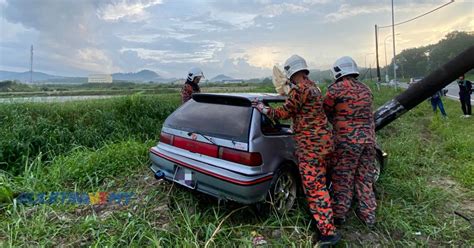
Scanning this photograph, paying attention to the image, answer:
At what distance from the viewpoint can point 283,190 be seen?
3285 mm

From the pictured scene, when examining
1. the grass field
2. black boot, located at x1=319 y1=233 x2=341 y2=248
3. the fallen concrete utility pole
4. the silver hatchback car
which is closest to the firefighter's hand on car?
the silver hatchback car

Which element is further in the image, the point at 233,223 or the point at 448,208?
the point at 448,208

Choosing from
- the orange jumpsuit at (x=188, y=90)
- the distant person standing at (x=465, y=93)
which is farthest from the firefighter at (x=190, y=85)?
the distant person standing at (x=465, y=93)

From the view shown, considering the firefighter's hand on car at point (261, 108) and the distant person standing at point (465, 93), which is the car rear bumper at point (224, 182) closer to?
the firefighter's hand on car at point (261, 108)

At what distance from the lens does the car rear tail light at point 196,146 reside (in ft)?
10.1

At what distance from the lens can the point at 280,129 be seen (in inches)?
135

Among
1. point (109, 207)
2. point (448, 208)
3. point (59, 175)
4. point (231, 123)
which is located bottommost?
point (448, 208)

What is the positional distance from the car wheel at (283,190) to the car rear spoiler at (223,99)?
0.78 metres

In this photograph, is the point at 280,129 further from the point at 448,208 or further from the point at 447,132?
the point at 447,132

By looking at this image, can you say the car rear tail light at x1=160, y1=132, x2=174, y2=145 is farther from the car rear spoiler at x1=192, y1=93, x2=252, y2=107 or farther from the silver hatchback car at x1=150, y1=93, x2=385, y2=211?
the car rear spoiler at x1=192, y1=93, x2=252, y2=107

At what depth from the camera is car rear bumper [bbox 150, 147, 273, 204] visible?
280cm

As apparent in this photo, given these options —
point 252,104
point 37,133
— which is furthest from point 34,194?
point 252,104

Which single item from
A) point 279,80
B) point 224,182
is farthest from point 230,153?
point 279,80

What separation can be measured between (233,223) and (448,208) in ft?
9.07
